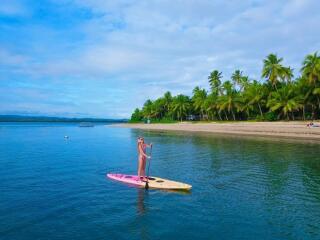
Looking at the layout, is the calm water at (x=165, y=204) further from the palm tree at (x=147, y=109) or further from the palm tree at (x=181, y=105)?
the palm tree at (x=147, y=109)

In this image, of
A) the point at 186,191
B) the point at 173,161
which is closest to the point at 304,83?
the point at 173,161

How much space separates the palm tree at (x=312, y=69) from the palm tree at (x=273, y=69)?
29.7 feet

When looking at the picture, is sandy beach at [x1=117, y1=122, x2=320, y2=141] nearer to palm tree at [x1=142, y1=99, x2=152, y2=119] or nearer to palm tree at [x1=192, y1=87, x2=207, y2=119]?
palm tree at [x1=192, y1=87, x2=207, y2=119]

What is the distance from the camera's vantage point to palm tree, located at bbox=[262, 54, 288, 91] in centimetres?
7412

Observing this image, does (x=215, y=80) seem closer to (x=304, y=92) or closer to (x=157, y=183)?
(x=304, y=92)

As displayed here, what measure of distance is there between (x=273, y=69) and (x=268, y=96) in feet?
21.2

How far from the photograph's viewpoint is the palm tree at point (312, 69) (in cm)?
6143

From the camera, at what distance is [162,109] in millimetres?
136500

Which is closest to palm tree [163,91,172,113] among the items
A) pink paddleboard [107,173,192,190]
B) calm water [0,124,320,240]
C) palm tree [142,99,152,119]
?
palm tree [142,99,152,119]

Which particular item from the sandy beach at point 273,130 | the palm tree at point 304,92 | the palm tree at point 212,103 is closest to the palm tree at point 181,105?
the palm tree at point 212,103

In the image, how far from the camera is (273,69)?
74188 mm

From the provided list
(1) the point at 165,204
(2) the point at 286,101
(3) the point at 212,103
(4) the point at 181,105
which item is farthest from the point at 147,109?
(1) the point at 165,204

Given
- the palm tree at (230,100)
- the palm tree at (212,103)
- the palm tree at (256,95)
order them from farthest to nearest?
the palm tree at (212,103) < the palm tree at (230,100) < the palm tree at (256,95)

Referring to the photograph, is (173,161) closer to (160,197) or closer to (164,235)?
(160,197)
